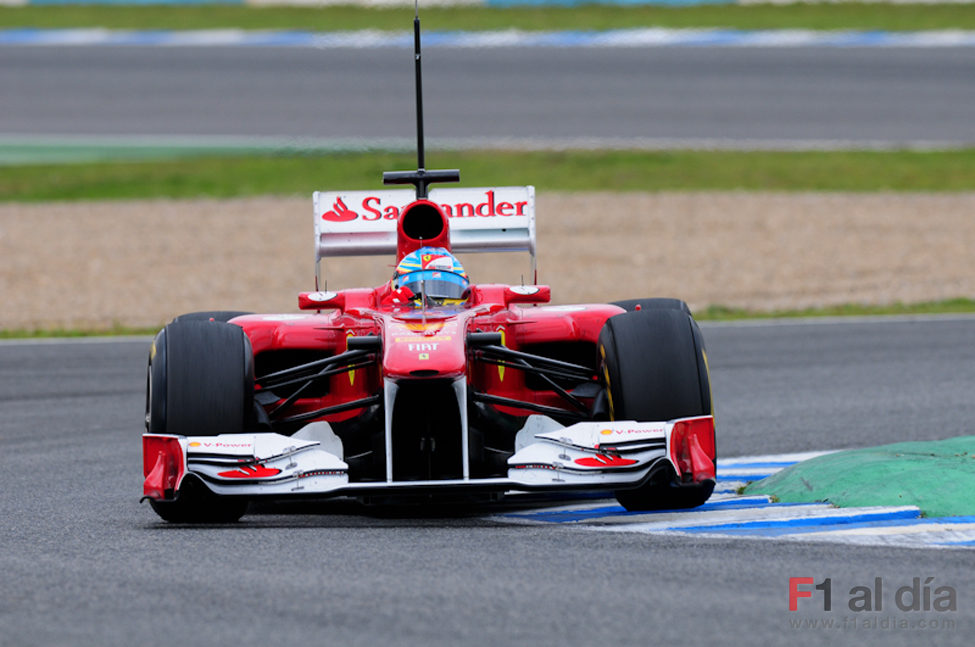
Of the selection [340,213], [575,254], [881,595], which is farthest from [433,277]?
[575,254]

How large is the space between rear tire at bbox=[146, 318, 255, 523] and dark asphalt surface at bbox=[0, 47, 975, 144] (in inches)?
714

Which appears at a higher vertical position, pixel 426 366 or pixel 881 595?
pixel 426 366

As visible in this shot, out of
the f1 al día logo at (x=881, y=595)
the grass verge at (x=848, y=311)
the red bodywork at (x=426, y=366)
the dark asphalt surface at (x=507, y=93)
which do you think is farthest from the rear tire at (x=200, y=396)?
the dark asphalt surface at (x=507, y=93)

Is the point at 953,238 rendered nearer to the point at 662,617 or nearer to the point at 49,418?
the point at 49,418

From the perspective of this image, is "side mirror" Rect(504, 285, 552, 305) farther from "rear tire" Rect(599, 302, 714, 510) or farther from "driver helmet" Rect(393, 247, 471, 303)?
"rear tire" Rect(599, 302, 714, 510)

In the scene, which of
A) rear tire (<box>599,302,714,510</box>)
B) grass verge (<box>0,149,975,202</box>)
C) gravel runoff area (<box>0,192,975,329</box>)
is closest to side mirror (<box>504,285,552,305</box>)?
rear tire (<box>599,302,714,510</box>)

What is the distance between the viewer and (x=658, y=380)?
7461 mm

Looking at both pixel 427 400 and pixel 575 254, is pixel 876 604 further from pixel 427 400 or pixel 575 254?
pixel 575 254

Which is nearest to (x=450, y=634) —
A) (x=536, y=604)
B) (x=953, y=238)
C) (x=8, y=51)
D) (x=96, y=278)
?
(x=536, y=604)

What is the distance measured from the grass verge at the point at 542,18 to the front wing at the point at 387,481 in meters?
26.6

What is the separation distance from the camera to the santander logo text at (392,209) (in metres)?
9.52

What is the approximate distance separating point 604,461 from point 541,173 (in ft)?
58.4

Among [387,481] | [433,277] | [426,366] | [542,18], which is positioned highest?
[542,18]

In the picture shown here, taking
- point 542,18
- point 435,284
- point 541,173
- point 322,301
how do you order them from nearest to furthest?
point 435,284 → point 322,301 → point 541,173 → point 542,18
